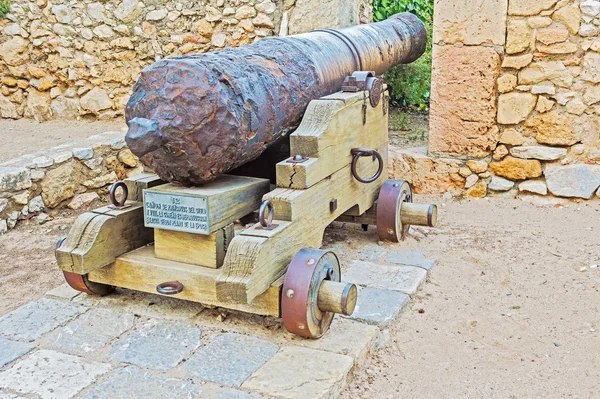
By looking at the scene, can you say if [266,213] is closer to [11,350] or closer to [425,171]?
[11,350]

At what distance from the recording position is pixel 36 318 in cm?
297

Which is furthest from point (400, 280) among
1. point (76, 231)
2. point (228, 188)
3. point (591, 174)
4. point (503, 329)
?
point (591, 174)

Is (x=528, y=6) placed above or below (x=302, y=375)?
above

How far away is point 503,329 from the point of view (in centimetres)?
301

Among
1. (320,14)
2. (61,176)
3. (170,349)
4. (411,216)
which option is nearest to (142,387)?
(170,349)

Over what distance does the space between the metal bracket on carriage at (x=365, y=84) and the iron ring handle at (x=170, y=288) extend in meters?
1.41

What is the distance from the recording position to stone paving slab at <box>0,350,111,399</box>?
2400 millimetres

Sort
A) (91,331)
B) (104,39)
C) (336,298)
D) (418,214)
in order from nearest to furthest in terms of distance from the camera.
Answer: (336,298), (91,331), (418,214), (104,39)

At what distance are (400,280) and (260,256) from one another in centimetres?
109

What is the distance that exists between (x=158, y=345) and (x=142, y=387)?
1.04ft

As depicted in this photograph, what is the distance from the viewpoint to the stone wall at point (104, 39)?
→ 5.88 meters

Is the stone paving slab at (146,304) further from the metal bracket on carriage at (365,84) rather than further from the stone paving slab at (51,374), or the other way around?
Answer: the metal bracket on carriage at (365,84)

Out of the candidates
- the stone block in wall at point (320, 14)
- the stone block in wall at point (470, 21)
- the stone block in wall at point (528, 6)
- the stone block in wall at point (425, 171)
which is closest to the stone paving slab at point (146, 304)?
the stone block in wall at point (425, 171)

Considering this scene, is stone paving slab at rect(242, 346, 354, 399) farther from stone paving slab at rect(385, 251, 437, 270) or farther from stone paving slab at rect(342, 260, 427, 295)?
stone paving slab at rect(385, 251, 437, 270)
